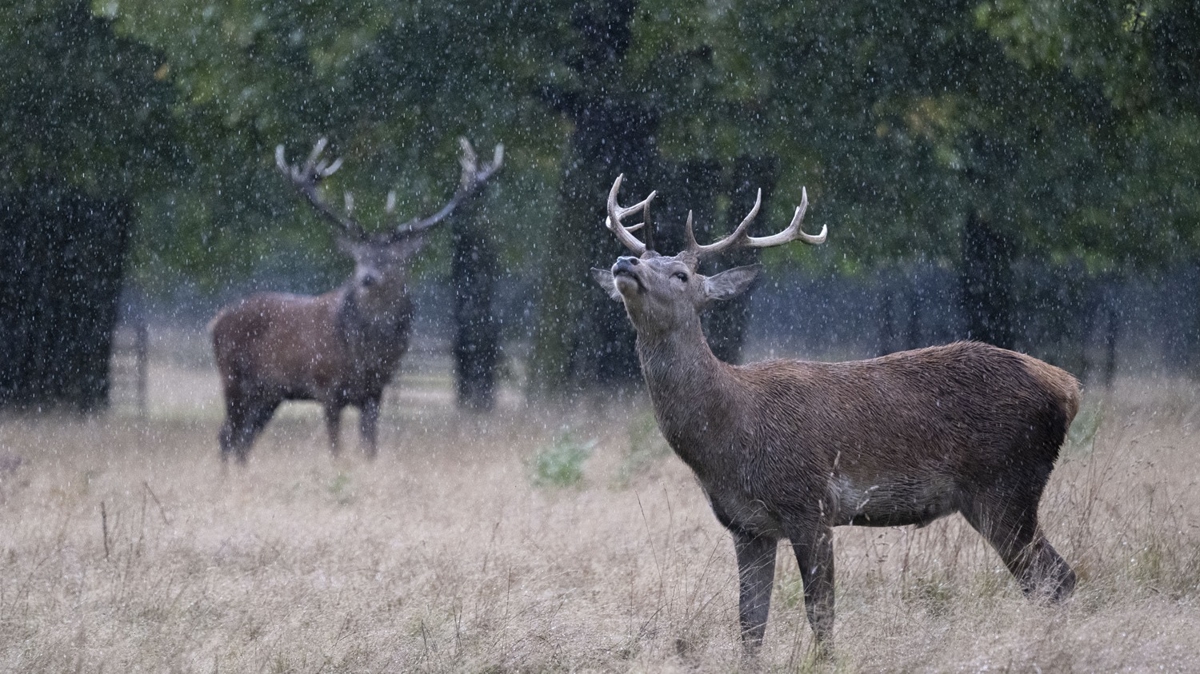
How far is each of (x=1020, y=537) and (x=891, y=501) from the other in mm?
623

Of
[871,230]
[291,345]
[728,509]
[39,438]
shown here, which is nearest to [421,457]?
[291,345]

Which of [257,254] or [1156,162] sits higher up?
[1156,162]

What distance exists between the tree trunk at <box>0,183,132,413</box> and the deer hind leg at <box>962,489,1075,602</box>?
13.1m

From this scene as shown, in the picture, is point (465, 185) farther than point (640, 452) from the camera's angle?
Yes

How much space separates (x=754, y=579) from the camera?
631cm

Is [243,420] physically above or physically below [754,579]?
below

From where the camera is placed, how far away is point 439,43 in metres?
13.0

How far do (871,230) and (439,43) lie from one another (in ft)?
16.7

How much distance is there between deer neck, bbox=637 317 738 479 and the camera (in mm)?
6387

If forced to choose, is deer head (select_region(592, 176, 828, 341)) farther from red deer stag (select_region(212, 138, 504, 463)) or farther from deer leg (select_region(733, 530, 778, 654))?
red deer stag (select_region(212, 138, 504, 463))

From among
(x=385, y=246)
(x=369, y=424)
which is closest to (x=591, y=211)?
(x=385, y=246)

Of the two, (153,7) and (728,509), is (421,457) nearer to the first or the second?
(153,7)

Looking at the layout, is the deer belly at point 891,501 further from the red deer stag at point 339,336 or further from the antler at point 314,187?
the antler at point 314,187

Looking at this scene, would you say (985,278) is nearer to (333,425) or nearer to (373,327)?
(373,327)
